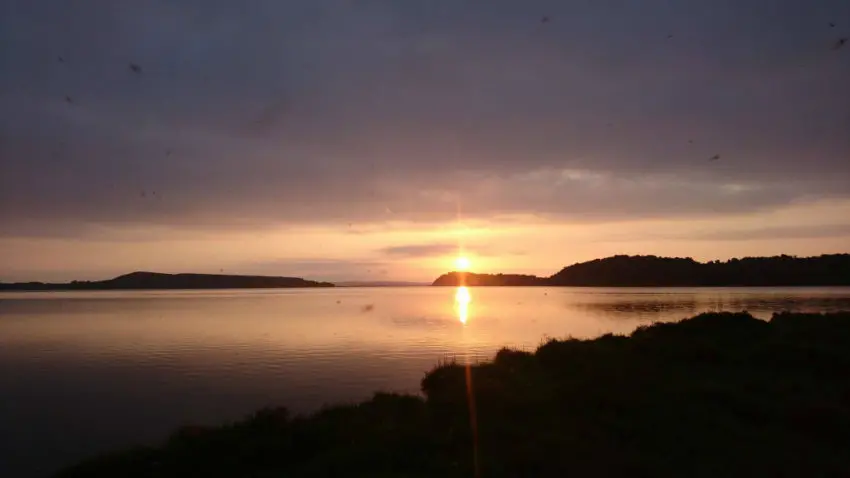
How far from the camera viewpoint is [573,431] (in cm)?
1509

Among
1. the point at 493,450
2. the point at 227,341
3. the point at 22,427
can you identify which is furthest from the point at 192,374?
the point at 493,450

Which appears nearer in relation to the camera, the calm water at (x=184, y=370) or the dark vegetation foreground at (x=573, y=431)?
the dark vegetation foreground at (x=573, y=431)

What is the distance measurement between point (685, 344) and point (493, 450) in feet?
62.3

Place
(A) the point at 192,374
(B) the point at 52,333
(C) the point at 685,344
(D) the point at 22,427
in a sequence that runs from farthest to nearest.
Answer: (B) the point at 52,333 < (A) the point at 192,374 < (C) the point at 685,344 < (D) the point at 22,427

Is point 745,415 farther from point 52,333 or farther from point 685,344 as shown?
point 52,333

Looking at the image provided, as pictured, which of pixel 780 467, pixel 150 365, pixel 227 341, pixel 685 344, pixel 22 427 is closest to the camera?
pixel 780 467

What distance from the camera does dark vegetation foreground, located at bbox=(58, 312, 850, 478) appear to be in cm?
1288

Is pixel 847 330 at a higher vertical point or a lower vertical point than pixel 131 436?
higher

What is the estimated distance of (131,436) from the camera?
1992 cm

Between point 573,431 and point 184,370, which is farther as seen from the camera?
point 184,370

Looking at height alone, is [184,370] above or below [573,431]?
below

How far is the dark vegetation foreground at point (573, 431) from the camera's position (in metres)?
12.9

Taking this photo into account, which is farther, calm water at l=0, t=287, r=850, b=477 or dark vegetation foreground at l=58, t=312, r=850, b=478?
calm water at l=0, t=287, r=850, b=477

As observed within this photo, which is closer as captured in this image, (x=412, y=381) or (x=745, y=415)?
(x=745, y=415)
